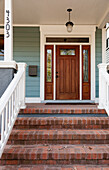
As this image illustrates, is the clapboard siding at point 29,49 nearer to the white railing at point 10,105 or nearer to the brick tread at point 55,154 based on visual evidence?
the white railing at point 10,105

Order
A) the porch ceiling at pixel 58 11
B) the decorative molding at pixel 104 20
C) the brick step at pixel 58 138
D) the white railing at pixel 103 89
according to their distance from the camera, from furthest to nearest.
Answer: the decorative molding at pixel 104 20
the porch ceiling at pixel 58 11
the white railing at pixel 103 89
the brick step at pixel 58 138

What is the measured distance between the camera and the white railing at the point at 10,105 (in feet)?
6.03

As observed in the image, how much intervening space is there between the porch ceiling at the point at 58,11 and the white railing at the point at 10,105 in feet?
5.99

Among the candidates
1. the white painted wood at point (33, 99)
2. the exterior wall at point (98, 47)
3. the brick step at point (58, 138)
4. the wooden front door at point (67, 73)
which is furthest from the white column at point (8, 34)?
the exterior wall at point (98, 47)

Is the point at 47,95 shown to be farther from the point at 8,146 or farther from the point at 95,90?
the point at 8,146

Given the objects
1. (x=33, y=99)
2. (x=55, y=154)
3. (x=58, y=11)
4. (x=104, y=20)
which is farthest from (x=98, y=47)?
(x=55, y=154)

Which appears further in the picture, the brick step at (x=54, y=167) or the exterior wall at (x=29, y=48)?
the exterior wall at (x=29, y=48)

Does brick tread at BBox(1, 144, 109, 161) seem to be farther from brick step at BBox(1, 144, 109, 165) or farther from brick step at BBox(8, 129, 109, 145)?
brick step at BBox(8, 129, 109, 145)

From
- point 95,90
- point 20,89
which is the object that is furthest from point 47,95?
point 20,89

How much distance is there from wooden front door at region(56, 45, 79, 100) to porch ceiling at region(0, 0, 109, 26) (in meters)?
0.91

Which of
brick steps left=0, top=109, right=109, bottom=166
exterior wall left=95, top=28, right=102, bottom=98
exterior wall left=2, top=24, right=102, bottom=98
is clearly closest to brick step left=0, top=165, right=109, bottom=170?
brick steps left=0, top=109, right=109, bottom=166

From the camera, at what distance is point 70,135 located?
7.31 feet

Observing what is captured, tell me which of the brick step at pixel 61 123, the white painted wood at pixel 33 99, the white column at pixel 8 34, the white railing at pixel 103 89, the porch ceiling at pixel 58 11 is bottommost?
the brick step at pixel 61 123

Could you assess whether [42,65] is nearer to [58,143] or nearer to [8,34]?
[8,34]
